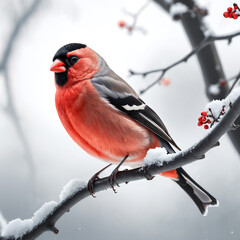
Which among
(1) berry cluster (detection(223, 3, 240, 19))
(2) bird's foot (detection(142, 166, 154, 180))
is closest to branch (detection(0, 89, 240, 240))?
(2) bird's foot (detection(142, 166, 154, 180))

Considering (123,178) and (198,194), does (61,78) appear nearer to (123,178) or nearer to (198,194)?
(123,178)

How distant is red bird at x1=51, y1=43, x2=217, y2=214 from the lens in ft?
3.54

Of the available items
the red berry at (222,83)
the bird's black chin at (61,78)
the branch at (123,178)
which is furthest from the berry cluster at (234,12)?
the red berry at (222,83)

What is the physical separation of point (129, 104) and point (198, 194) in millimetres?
286

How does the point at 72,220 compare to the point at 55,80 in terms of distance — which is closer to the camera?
the point at 55,80

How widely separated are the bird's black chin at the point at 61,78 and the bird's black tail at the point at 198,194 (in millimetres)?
359

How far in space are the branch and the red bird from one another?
101 millimetres

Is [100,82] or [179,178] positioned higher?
[100,82]

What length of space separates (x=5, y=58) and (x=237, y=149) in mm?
1178

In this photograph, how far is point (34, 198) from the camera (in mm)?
2133

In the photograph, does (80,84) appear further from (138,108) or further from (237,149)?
(237,149)

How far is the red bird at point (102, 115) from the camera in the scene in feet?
3.54

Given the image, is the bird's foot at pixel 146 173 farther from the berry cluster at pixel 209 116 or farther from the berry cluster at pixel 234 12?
the berry cluster at pixel 234 12

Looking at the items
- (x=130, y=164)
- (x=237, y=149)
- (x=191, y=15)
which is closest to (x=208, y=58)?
(x=191, y=15)
